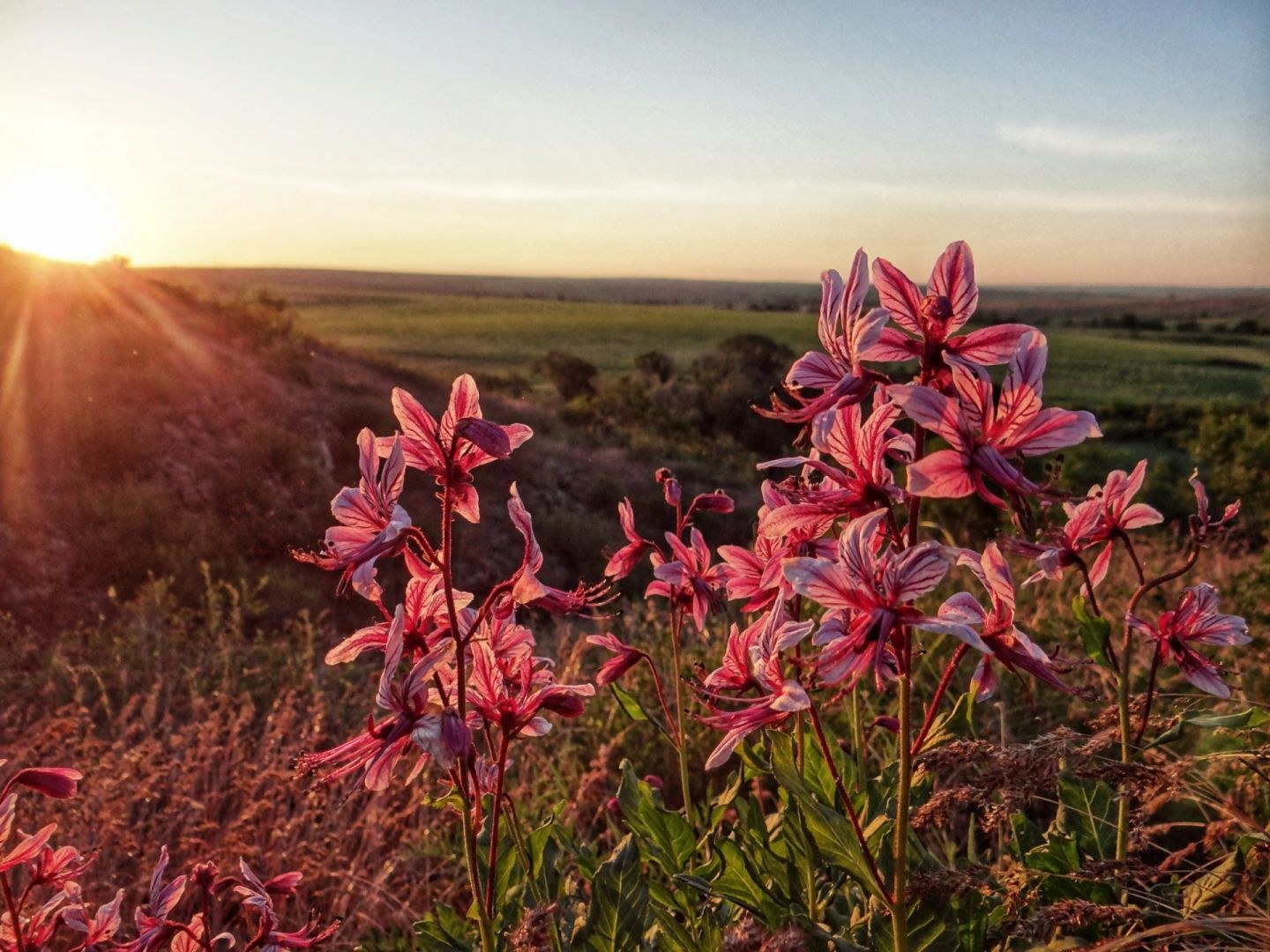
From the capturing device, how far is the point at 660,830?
6.25 ft

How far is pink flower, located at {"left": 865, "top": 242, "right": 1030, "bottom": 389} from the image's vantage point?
1.27 m

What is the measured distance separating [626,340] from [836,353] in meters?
52.0

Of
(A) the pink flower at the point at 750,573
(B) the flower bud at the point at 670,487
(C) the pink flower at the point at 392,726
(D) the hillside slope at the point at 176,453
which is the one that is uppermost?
Result: (B) the flower bud at the point at 670,487

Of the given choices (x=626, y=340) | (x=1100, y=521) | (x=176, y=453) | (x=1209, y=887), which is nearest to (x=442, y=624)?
(x=1100, y=521)

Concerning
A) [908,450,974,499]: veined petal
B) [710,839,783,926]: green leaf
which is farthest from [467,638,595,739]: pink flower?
[908,450,974,499]: veined petal

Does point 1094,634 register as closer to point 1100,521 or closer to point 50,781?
point 1100,521

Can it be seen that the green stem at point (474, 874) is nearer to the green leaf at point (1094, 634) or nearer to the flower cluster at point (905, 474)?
the flower cluster at point (905, 474)

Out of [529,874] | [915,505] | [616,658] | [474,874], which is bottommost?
[529,874]

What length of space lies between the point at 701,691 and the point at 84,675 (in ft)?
17.4

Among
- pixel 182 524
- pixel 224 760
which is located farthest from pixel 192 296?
pixel 224 760

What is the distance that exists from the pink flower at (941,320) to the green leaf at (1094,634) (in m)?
0.71

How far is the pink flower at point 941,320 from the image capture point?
127 cm

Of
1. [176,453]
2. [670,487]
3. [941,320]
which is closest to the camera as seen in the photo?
[941,320]

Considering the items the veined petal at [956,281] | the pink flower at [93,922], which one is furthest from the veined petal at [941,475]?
the pink flower at [93,922]
